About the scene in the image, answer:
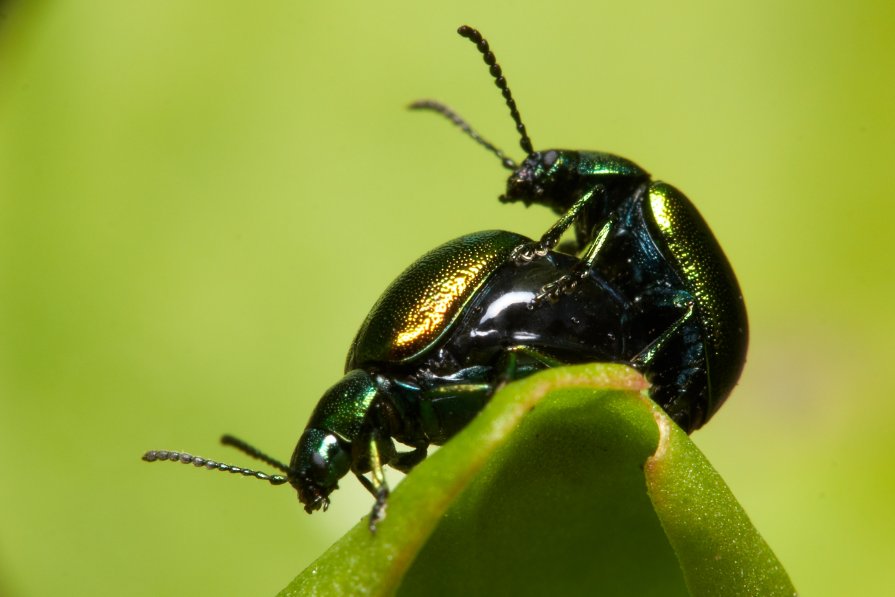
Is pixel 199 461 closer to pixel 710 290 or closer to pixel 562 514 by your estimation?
pixel 562 514

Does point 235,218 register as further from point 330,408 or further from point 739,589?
point 739,589

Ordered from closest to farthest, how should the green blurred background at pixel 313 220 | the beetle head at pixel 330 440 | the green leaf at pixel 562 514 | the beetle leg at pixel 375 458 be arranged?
the green leaf at pixel 562 514 < the beetle leg at pixel 375 458 < the beetle head at pixel 330 440 < the green blurred background at pixel 313 220

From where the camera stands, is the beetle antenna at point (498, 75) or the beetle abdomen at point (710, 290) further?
the beetle antenna at point (498, 75)

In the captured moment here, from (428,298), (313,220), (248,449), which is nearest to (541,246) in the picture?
(428,298)

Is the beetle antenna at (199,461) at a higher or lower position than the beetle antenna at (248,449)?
lower

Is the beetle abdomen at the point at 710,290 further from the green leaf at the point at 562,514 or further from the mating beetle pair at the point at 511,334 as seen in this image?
the green leaf at the point at 562,514

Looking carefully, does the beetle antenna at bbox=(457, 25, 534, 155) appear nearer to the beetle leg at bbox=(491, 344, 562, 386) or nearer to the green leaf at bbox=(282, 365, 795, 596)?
the beetle leg at bbox=(491, 344, 562, 386)

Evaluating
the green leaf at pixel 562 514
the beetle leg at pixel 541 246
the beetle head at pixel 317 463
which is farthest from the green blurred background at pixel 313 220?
the green leaf at pixel 562 514
